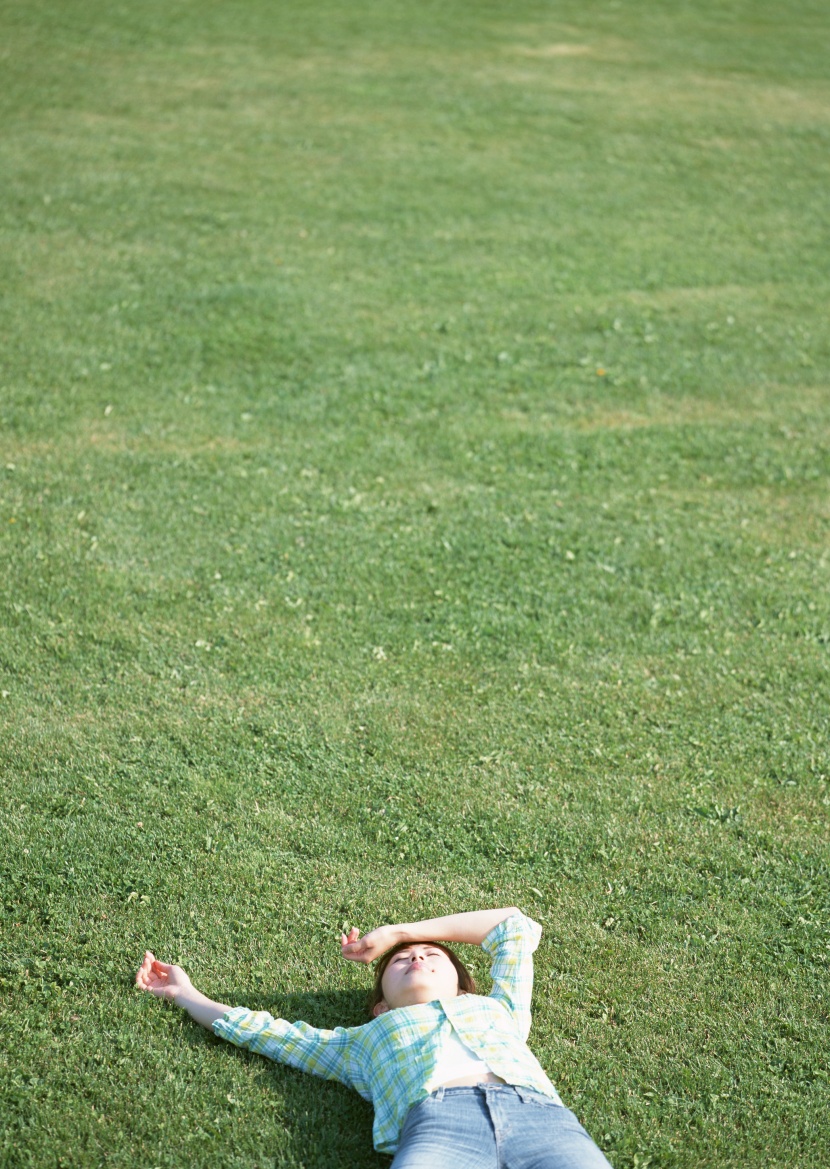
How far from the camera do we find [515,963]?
496 centimetres

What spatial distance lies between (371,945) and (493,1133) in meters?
1.03

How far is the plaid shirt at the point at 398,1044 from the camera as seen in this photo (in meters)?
4.41

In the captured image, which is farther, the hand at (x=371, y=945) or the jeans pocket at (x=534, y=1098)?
the hand at (x=371, y=945)

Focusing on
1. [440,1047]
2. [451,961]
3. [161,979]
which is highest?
[440,1047]

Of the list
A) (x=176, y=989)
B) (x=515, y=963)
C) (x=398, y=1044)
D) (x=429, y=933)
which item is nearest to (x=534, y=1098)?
(x=398, y=1044)

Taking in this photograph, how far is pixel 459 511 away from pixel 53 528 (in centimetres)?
307

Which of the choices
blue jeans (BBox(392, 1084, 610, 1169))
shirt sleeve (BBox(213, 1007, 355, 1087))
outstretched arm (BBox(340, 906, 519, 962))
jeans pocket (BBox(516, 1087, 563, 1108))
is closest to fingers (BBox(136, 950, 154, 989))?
shirt sleeve (BBox(213, 1007, 355, 1087))

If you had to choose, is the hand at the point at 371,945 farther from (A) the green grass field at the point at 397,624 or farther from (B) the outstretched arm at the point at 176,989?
(B) the outstretched arm at the point at 176,989

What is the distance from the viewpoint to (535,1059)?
459cm

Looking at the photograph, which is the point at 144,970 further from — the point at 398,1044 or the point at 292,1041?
the point at 398,1044

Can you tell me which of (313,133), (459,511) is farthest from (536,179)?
(459,511)

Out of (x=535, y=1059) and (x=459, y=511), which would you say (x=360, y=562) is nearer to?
(x=459, y=511)

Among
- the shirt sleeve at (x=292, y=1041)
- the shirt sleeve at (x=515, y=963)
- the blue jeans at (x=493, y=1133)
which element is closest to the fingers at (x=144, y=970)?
the shirt sleeve at (x=292, y=1041)

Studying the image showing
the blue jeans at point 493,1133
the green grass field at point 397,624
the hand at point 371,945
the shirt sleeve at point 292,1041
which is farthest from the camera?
the hand at point 371,945
